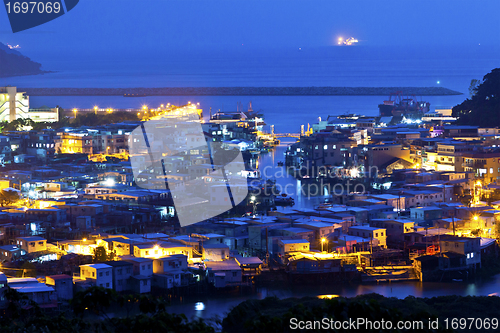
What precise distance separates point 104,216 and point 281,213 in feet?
5.54

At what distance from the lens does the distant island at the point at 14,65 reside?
3847cm

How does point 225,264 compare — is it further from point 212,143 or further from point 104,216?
point 212,143

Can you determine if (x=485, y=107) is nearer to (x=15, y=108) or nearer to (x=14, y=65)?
(x=15, y=108)

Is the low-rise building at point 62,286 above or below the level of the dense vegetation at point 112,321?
below

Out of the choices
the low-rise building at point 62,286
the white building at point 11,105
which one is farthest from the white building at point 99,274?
the white building at point 11,105

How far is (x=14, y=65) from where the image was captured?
40.7 meters

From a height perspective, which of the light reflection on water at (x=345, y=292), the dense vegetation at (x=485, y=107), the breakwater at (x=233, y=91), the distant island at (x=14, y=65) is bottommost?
the light reflection on water at (x=345, y=292)

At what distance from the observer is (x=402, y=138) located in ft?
41.4

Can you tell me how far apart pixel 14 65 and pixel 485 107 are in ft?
102

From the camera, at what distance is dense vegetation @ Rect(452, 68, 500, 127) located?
557 inches

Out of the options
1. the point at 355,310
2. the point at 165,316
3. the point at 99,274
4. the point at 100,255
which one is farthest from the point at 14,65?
the point at 355,310

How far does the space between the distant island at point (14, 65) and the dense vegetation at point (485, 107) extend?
27.5 metres

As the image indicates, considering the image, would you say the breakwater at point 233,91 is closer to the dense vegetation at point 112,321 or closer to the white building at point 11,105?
the white building at point 11,105

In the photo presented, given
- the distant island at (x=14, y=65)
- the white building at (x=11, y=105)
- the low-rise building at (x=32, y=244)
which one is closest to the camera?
the low-rise building at (x=32, y=244)
